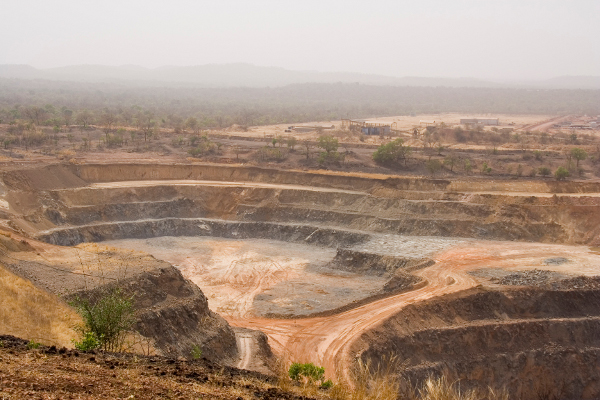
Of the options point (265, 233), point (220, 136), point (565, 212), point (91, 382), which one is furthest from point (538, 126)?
point (91, 382)

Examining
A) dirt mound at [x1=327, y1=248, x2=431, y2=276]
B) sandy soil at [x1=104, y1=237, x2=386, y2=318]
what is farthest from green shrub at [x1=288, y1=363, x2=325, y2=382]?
dirt mound at [x1=327, y1=248, x2=431, y2=276]

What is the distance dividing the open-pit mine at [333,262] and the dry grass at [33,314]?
0.71 metres

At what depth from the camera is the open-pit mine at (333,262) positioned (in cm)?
2594

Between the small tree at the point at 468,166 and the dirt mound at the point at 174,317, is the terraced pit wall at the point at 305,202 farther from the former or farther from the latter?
the dirt mound at the point at 174,317

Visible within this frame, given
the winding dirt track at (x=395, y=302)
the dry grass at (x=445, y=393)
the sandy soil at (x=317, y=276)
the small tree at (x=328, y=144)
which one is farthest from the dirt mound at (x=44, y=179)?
the dry grass at (x=445, y=393)

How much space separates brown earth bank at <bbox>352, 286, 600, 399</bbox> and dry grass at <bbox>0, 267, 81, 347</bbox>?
1242cm

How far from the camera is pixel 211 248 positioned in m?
46.1

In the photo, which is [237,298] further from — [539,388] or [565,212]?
[565,212]

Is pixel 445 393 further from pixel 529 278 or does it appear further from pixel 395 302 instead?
pixel 529 278

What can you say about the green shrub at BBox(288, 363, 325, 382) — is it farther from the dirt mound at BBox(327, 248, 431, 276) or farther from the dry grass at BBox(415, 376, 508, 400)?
the dirt mound at BBox(327, 248, 431, 276)

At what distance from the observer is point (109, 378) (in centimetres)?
1243

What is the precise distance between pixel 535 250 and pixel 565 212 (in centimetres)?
640

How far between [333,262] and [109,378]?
3010cm

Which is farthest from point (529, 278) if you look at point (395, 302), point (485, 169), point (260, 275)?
point (485, 169)
